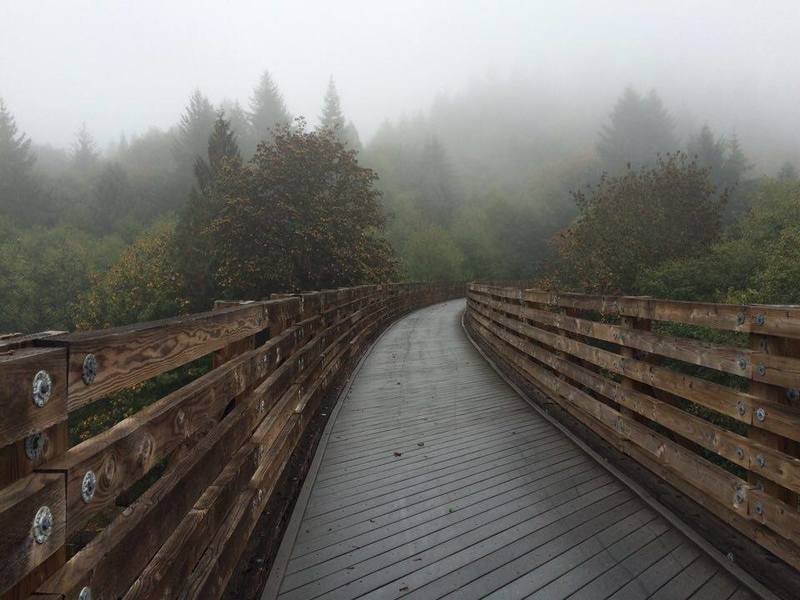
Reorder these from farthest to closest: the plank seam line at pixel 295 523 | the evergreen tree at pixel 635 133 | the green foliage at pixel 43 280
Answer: the evergreen tree at pixel 635 133 < the green foliage at pixel 43 280 < the plank seam line at pixel 295 523

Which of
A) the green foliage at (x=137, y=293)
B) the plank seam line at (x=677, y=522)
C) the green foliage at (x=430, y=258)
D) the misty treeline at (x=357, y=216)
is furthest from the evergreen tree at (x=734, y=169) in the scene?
the plank seam line at (x=677, y=522)

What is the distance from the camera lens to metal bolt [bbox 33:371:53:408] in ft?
3.76

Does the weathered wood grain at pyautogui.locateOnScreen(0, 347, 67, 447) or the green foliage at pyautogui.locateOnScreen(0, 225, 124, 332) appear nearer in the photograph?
the weathered wood grain at pyautogui.locateOnScreen(0, 347, 67, 447)

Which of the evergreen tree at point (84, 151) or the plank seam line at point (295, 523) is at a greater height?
the evergreen tree at point (84, 151)

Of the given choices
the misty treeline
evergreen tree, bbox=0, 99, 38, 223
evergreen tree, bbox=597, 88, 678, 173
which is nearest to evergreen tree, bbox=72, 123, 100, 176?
the misty treeline

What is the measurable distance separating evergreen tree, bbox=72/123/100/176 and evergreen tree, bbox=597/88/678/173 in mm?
75149

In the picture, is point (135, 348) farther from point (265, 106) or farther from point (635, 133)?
point (265, 106)

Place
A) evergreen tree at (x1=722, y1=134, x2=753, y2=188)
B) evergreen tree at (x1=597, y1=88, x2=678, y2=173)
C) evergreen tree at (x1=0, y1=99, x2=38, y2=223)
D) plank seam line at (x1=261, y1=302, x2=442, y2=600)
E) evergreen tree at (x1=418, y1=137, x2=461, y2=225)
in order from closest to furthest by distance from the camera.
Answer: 1. plank seam line at (x1=261, y1=302, x2=442, y2=600)
2. evergreen tree at (x1=722, y1=134, x2=753, y2=188)
3. evergreen tree at (x1=0, y1=99, x2=38, y2=223)
4. evergreen tree at (x1=418, y1=137, x2=461, y2=225)
5. evergreen tree at (x1=597, y1=88, x2=678, y2=173)

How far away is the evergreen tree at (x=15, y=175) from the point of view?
54750 millimetres

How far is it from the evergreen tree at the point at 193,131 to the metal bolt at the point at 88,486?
217 feet

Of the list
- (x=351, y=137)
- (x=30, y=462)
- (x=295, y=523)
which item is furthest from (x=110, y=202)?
(x=30, y=462)

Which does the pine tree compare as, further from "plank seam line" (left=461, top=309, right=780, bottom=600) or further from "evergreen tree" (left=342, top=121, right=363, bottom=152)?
"plank seam line" (left=461, top=309, right=780, bottom=600)

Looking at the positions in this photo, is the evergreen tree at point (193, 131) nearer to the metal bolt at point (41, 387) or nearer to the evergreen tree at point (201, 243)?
the evergreen tree at point (201, 243)

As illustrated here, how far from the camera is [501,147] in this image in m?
97.7
